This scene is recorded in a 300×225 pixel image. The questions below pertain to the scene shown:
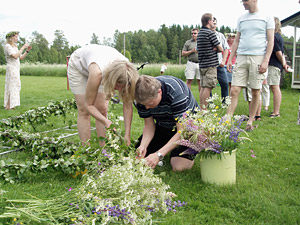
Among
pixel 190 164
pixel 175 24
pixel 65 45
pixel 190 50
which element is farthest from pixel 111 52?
pixel 65 45

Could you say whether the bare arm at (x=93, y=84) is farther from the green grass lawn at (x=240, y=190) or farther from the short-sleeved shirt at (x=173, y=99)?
the green grass lawn at (x=240, y=190)

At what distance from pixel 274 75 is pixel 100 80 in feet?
13.1

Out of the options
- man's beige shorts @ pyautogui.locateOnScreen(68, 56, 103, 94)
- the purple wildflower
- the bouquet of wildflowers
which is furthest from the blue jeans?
the purple wildflower

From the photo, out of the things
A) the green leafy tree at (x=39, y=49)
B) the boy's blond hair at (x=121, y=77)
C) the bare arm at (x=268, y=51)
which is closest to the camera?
the boy's blond hair at (x=121, y=77)

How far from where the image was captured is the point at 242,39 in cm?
461

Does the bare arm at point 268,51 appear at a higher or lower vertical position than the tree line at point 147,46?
lower

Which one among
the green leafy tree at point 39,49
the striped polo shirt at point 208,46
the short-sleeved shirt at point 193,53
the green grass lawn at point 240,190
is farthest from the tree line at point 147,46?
the green grass lawn at point 240,190

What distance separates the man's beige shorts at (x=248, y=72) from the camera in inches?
177

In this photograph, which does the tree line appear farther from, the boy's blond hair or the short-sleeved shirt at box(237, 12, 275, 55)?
Answer: the boy's blond hair

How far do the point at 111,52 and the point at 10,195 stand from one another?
164 centimetres

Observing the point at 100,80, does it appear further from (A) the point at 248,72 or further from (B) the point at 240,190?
(A) the point at 248,72

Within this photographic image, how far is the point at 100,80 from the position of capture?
293 centimetres

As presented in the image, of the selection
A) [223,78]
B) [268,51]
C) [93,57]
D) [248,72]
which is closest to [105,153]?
[93,57]

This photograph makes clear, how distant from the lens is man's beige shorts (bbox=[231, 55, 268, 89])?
450 cm
